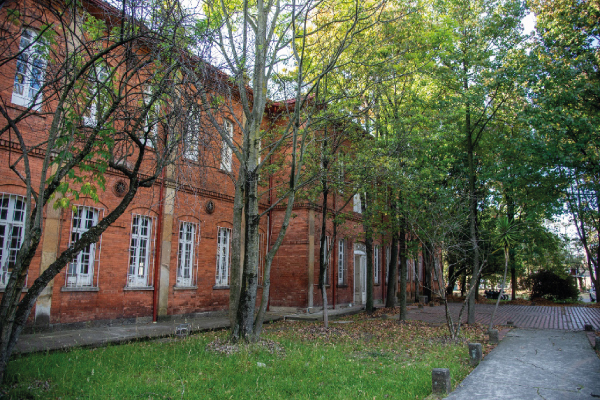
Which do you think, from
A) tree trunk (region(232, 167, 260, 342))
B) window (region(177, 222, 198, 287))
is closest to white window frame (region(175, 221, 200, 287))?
window (region(177, 222, 198, 287))

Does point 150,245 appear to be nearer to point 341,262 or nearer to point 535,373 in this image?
point 341,262

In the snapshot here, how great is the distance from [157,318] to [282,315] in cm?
507

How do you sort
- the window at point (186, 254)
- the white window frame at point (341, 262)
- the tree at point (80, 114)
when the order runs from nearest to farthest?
1. the tree at point (80, 114)
2. the window at point (186, 254)
3. the white window frame at point (341, 262)

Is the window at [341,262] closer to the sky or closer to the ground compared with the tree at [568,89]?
closer to the ground

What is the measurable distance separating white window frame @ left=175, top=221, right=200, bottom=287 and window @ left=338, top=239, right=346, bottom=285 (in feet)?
26.5

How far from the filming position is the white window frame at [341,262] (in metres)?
20.0

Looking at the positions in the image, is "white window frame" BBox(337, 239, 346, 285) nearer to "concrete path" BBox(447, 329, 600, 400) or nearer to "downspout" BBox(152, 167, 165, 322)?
"downspout" BBox(152, 167, 165, 322)

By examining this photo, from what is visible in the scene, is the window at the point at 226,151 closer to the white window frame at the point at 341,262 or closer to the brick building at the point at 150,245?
the brick building at the point at 150,245

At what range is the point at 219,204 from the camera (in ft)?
50.5

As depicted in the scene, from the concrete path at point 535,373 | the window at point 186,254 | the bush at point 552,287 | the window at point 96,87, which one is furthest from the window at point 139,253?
the bush at point 552,287

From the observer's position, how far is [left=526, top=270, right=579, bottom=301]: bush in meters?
29.1

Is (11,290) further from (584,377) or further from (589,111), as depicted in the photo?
(589,111)

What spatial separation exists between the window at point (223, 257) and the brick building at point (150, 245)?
0.04m

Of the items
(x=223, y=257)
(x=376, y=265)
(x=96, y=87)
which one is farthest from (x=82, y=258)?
(x=376, y=265)
